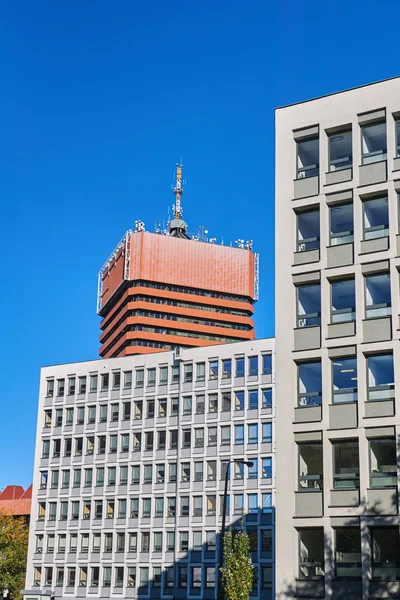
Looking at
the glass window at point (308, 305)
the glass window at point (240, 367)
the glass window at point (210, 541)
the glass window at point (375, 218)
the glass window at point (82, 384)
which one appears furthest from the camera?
the glass window at point (82, 384)

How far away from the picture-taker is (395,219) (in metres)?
33.5

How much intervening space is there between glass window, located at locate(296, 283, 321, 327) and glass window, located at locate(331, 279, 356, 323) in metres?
0.64

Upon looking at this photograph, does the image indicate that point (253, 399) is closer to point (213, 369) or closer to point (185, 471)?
point (213, 369)

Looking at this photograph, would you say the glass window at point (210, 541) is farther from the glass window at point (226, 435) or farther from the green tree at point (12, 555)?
the green tree at point (12, 555)

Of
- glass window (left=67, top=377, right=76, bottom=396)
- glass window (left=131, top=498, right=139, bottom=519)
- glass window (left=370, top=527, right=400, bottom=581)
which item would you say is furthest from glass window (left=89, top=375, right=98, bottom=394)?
glass window (left=370, top=527, right=400, bottom=581)

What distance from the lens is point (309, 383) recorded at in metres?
33.7

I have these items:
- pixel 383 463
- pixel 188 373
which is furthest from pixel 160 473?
pixel 383 463

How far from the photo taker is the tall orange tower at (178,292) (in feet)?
566

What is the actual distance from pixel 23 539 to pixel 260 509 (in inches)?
1082

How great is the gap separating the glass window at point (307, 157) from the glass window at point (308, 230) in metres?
1.52

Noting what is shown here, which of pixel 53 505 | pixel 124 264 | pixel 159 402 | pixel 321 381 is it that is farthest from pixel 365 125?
pixel 124 264

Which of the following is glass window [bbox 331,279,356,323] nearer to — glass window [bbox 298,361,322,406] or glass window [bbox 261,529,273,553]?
glass window [bbox 298,361,322,406]

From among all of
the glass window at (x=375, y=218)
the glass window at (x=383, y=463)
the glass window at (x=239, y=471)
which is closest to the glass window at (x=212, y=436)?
the glass window at (x=239, y=471)

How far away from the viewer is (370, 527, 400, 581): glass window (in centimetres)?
3020
